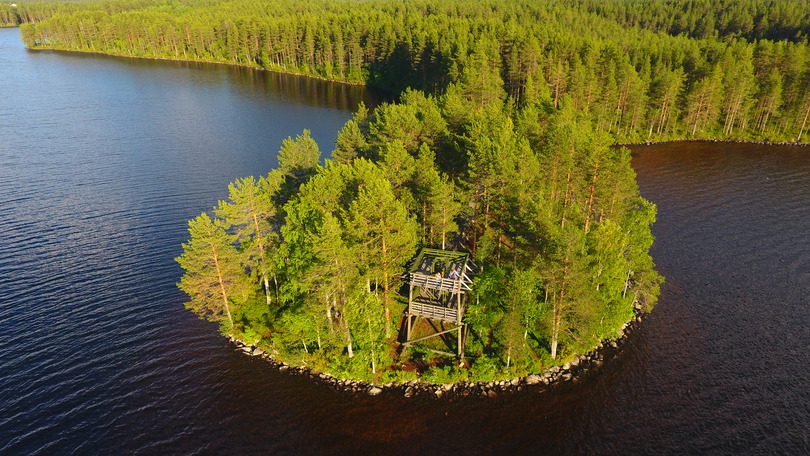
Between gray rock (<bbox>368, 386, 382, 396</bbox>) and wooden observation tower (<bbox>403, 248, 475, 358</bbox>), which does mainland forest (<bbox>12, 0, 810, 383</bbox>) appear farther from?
wooden observation tower (<bbox>403, 248, 475, 358</bbox>)

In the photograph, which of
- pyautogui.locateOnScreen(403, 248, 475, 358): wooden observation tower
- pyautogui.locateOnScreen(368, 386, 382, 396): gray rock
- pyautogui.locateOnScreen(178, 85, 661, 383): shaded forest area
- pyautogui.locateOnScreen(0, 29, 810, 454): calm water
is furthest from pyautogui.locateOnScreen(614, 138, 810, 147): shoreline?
pyautogui.locateOnScreen(368, 386, 382, 396): gray rock

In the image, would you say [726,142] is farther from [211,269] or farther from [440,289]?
[211,269]

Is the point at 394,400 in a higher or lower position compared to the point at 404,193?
lower

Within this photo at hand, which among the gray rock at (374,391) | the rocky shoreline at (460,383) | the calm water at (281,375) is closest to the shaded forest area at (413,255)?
the rocky shoreline at (460,383)

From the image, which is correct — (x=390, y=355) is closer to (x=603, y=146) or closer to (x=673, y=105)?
(x=603, y=146)

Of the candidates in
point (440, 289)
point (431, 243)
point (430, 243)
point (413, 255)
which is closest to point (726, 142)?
point (430, 243)

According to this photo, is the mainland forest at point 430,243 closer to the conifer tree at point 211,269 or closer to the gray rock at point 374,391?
the conifer tree at point 211,269

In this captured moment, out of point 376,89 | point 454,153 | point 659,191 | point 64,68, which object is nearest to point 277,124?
point 376,89
